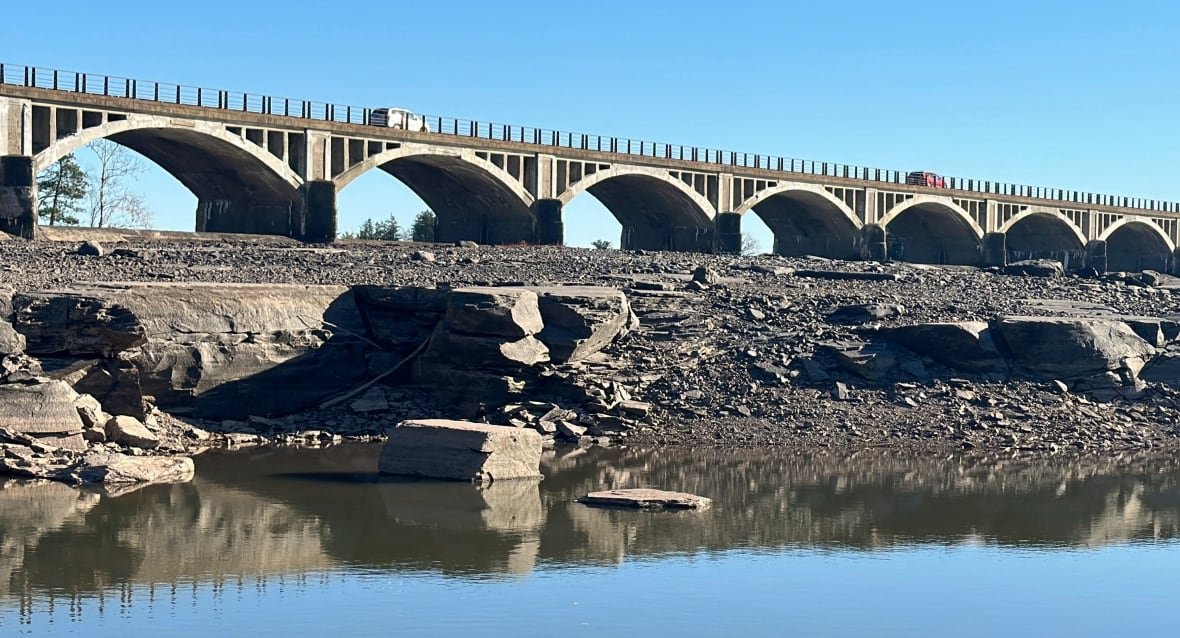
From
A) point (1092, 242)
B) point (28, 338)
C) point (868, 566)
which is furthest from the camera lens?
point (1092, 242)

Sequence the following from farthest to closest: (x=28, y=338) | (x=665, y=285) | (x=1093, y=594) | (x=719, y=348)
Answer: (x=665, y=285) < (x=719, y=348) < (x=28, y=338) < (x=1093, y=594)

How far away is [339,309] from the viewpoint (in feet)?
94.7

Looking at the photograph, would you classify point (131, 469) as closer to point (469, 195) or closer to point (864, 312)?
point (864, 312)

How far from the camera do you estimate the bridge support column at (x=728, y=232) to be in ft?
220

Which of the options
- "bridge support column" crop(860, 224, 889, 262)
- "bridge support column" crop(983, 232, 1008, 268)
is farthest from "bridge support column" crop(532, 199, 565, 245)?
"bridge support column" crop(983, 232, 1008, 268)

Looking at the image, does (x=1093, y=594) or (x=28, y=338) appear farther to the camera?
(x=28, y=338)

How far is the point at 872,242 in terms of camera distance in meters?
76.8

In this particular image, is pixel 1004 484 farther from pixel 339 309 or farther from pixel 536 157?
pixel 536 157

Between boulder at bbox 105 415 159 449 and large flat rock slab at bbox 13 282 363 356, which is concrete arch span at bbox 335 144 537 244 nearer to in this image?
large flat rock slab at bbox 13 282 363 356

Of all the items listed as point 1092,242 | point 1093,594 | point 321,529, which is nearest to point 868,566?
point 1093,594

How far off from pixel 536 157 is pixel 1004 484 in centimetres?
3697

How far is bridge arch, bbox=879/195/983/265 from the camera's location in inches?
3290

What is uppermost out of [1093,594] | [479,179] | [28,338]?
[479,179]

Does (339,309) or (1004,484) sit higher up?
(339,309)
